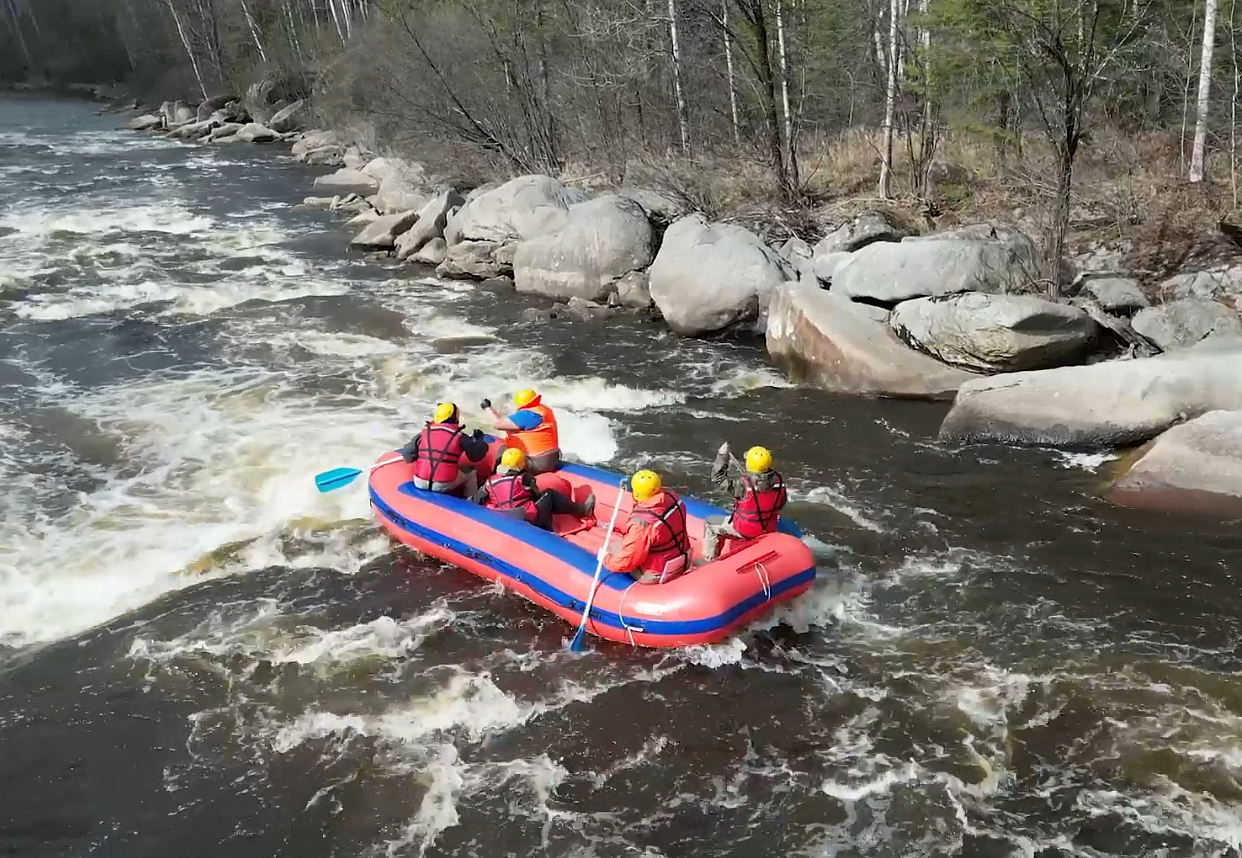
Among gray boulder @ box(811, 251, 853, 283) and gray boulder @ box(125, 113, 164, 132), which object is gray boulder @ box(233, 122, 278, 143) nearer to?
gray boulder @ box(125, 113, 164, 132)

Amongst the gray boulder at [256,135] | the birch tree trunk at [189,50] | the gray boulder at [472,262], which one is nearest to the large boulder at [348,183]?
the gray boulder at [472,262]

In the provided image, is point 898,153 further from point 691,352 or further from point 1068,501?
point 1068,501

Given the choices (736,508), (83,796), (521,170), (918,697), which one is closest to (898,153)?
(521,170)

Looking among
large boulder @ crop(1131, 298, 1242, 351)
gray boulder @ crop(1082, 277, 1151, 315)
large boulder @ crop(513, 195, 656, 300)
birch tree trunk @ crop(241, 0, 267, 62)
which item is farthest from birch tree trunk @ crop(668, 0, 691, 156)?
birch tree trunk @ crop(241, 0, 267, 62)

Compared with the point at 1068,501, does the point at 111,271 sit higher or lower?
higher

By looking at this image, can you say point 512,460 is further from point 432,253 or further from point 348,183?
point 348,183

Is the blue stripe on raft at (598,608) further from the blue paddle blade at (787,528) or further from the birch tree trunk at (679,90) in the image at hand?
the birch tree trunk at (679,90)

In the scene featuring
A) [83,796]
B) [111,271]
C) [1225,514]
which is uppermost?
[111,271]
